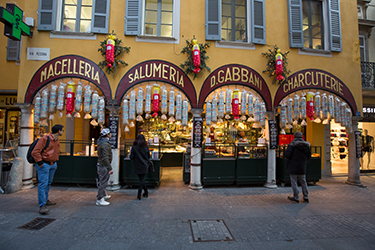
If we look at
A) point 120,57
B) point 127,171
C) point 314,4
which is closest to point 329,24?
point 314,4

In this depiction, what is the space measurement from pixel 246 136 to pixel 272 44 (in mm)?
5516

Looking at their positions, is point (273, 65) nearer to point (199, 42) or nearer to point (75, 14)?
point (199, 42)

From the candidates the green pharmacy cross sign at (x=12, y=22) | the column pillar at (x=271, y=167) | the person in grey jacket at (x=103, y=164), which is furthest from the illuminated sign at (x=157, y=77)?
the green pharmacy cross sign at (x=12, y=22)

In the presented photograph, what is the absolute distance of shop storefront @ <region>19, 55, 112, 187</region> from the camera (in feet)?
21.3

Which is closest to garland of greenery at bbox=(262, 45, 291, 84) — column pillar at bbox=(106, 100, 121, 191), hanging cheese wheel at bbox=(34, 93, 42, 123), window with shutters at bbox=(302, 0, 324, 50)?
window with shutters at bbox=(302, 0, 324, 50)

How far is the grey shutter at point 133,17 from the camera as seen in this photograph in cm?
691

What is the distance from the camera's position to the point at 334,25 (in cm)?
809

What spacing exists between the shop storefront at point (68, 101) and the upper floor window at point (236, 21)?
4.48 m

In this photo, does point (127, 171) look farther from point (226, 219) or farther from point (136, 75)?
point (226, 219)

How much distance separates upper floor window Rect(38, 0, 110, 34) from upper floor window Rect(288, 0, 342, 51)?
23.5 ft

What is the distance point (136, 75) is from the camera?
6.85 meters

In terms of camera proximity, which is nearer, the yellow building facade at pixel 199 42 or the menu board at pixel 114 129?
the menu board at pixel 114 129

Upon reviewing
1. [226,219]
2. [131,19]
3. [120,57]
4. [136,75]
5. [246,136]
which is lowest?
[226,219]

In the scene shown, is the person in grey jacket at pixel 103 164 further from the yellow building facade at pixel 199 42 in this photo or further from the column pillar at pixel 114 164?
the yellow building facade at pixel 199 42
